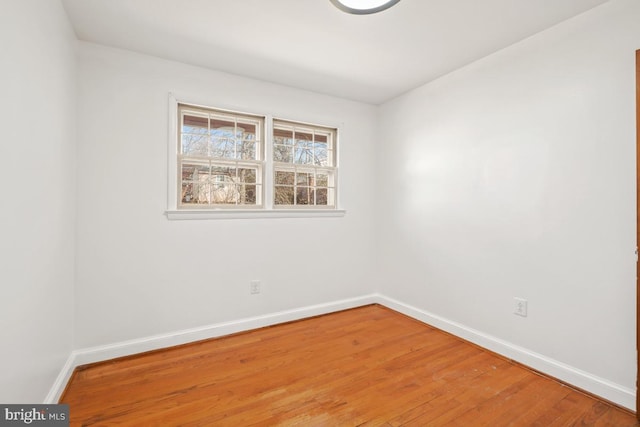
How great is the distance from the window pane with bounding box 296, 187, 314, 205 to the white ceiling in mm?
1212

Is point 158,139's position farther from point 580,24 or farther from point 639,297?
point 639,297

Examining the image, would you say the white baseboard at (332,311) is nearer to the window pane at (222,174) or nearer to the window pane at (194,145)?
the window pane at (222,174)

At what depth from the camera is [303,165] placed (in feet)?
11.1

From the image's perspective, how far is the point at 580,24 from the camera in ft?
6.66

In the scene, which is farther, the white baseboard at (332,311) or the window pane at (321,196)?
the window pane at (321,196)

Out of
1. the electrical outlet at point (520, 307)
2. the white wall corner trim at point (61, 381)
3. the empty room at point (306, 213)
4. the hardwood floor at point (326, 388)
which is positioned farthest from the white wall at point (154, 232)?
the electrical outlet at point (520, 307)

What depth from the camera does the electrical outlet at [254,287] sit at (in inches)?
118

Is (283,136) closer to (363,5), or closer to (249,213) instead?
(249,213)

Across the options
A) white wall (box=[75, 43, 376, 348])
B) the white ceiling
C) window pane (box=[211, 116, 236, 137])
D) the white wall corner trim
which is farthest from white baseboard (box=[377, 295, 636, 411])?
the white wall corner trim

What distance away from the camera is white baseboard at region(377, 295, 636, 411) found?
1854mm

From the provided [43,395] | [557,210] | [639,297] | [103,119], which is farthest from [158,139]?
[639,297]

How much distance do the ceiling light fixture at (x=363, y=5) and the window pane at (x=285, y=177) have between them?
1.73 m

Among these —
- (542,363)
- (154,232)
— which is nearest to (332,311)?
(542,363)

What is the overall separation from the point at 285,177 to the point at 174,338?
6.20 ft
